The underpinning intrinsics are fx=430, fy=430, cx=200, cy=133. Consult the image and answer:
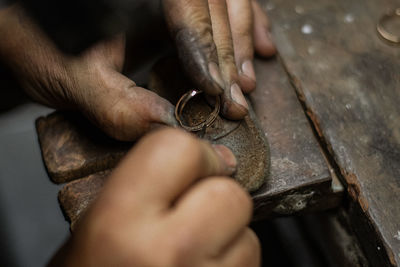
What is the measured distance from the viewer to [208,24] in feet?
4.04

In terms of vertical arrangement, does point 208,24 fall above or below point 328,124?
above

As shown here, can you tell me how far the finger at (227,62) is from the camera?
120cm

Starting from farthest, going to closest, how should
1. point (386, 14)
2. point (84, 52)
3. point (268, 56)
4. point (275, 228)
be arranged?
1. point (275, 228)
2. point (386, 14)
3. point (268, 56)
4. point (84, 52)

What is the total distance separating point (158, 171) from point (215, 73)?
1.37 feet

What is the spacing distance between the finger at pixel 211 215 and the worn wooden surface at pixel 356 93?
53 cm

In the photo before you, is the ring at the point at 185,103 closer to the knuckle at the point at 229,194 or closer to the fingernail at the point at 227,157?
the fingernail at the point at 227,157

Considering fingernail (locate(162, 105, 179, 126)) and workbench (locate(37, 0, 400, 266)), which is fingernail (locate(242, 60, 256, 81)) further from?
fingernail (locate(162, 105, 179, 126))

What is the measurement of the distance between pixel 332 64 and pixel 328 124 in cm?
27

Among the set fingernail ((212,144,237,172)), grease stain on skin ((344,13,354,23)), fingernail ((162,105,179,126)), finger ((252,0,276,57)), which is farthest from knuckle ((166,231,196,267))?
grease stain on skin ((344,13,354,23))

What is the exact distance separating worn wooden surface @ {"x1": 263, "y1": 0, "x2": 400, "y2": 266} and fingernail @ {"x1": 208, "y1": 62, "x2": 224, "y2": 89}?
0.40 metres

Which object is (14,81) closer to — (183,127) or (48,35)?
(48,35)

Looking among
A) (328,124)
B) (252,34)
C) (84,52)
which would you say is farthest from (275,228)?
(84,52)

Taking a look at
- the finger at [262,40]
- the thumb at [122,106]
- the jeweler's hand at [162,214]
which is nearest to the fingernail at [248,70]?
the finger at [262,40]

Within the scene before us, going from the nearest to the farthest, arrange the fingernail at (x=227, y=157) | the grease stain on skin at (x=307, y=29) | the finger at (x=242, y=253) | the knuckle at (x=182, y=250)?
the knuckle at (x=182, y=250) < the finger at (x=242, y=253) < the fingernail at (x=227, y=157) < the grease stain on skin at (x=307, y=29)
